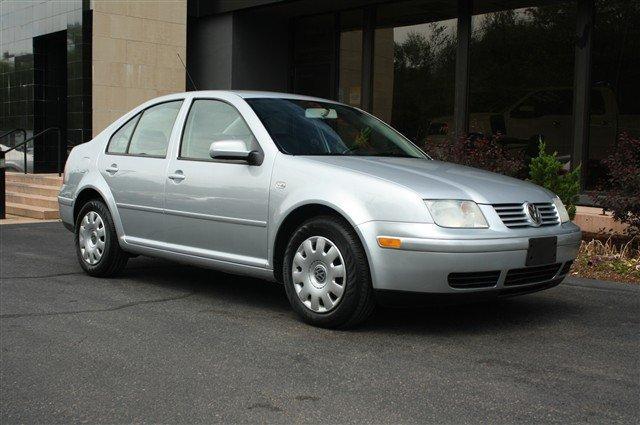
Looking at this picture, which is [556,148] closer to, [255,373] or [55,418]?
[255,373]

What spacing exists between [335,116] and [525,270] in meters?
2.08

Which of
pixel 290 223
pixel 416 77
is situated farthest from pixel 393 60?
pixel 290 223

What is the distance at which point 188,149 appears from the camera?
640 centimetres

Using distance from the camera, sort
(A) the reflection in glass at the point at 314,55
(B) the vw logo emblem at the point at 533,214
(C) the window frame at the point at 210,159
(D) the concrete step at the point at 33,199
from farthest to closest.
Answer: (A) the reflection in glass at the point at 314,55 → (D) the concrete step at the point at 33,199 → (C) the window frame at the point at 210,159 → (B) the vw logo emblem at the point at 533,214

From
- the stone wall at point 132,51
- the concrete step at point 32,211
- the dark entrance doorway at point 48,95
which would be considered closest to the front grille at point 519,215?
the concrete step at point 32,211

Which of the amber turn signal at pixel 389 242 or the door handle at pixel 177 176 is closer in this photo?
the amber turn signal at pixel 389 242

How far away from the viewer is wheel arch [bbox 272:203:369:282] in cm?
534

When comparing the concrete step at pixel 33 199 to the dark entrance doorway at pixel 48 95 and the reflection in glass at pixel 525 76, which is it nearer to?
the dark entrance doorway at pixel 48 95

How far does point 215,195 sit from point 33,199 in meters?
9.07

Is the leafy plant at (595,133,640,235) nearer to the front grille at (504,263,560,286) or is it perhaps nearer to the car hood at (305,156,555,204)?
the car hood at (305,156,555,204)

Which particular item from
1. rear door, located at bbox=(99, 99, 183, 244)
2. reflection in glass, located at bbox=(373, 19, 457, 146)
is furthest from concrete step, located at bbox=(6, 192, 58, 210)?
rear door, located at bbox=(99, 99, 183, 244)

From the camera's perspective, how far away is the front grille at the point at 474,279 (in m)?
4.91

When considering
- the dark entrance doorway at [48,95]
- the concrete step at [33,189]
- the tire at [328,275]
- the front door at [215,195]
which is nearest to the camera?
the tire at [328,275]

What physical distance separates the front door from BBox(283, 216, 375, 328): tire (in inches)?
14.3
